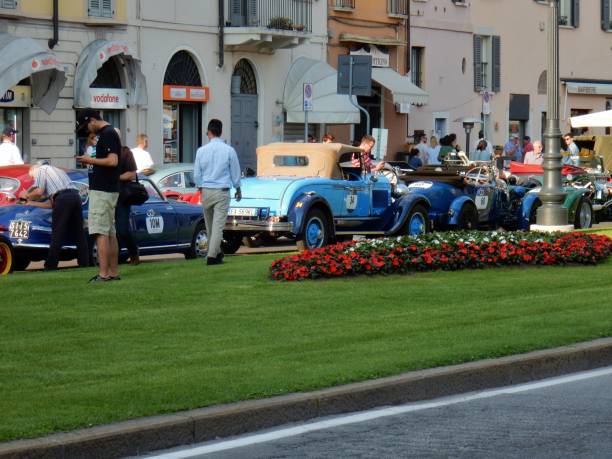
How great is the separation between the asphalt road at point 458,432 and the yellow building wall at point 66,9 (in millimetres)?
24185

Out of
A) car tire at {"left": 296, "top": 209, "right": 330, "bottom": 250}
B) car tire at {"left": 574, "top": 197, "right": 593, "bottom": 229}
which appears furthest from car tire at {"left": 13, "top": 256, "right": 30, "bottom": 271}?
car tire at {"left": 574, "top": 197, "right": 593, "bottom": 229}

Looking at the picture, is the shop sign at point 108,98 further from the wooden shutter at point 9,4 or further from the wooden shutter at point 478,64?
the wooden shutter at point 478,64

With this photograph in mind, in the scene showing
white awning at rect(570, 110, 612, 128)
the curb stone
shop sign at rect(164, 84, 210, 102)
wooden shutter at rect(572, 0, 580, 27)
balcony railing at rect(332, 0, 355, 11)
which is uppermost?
wooden shutter at rect(572, 0, 580, 27)

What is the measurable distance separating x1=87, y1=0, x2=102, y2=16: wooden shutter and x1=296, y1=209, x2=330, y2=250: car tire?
12.8m

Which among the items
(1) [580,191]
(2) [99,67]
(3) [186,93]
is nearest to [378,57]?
(3) [186,93]

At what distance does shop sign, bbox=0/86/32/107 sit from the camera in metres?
32.5

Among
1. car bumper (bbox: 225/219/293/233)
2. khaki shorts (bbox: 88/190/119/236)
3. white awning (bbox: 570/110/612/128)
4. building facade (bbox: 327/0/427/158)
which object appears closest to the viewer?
khaki shorts (bbox: 88/190/119/236)

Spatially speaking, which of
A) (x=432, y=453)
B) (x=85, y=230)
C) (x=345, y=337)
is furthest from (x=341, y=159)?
(x=432, y=453)

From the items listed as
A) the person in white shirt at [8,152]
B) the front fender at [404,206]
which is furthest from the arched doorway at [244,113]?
the front fender at [404,206]

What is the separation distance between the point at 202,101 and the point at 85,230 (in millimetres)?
18953

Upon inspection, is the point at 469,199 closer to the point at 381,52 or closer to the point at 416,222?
the point at 416,222

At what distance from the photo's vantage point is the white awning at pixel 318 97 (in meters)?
41.8

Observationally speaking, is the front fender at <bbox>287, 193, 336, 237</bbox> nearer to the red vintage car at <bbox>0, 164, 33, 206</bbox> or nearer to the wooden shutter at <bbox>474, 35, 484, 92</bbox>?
the red vintage car at <bbox>0, 164, 33, 206</bbox>

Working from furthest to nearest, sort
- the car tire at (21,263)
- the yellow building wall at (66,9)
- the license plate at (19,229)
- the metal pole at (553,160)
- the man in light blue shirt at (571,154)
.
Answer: the man in light blue shirt at (571,154) < the yellow building wall at (66,9) < the metal pole at (553,160) < the car tire at (21,263) < the license plate at (19,229)
